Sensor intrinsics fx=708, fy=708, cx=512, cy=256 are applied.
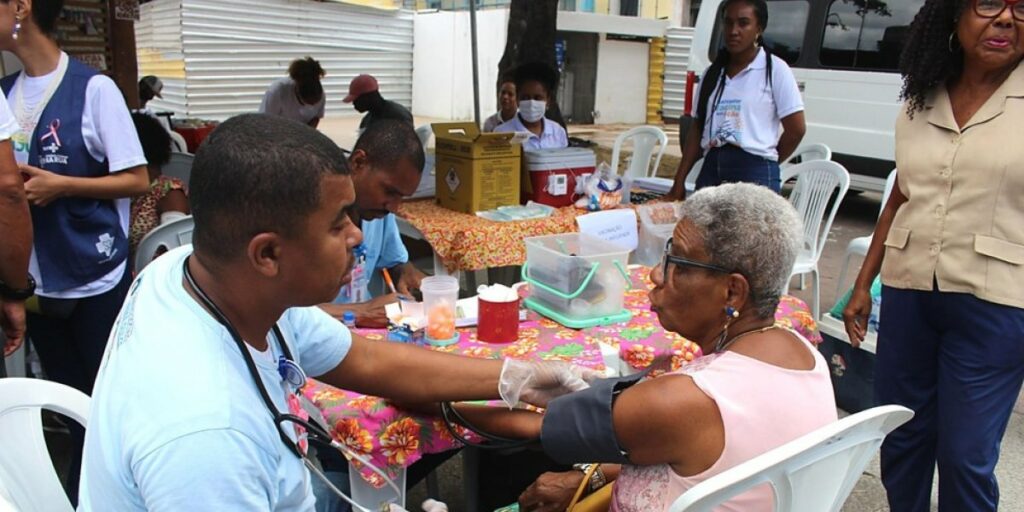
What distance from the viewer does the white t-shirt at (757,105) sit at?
3.79m

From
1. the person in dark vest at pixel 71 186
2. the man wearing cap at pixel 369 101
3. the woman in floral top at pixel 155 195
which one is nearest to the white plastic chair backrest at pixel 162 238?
the woman in floral top at pixel 155 195

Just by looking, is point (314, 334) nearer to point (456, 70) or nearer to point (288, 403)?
point (288, 403)

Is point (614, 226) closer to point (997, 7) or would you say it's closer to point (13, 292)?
point (997, 7)

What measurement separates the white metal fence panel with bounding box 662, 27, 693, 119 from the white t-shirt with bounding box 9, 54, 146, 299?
17513 millimetres

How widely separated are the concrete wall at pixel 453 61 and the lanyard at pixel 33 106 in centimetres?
1586

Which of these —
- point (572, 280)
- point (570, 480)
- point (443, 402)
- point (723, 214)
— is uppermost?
point (723, 214)

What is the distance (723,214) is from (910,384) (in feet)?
4.02

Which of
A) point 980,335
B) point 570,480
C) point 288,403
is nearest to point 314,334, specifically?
point 288,403

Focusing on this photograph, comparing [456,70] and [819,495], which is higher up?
[456,70]

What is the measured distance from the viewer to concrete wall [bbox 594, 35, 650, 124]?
727 inches

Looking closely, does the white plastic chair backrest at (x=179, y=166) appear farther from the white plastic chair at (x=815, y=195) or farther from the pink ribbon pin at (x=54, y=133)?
the white plastic chair at (x=815, y=195)

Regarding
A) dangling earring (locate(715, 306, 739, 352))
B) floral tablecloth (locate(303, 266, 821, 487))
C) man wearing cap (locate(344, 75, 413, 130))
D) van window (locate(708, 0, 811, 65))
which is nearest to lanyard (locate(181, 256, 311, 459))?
floral tablecloth (locate(303, 266, 821, 487))

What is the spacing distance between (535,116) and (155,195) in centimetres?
248

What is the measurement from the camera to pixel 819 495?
A: 4.34 ft
